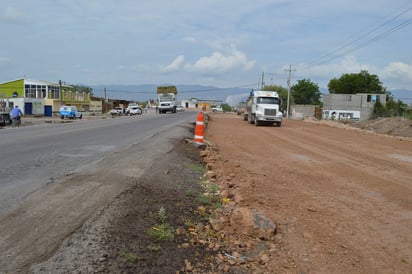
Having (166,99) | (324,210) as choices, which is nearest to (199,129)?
(324,210)

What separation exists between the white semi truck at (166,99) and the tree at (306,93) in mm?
63019

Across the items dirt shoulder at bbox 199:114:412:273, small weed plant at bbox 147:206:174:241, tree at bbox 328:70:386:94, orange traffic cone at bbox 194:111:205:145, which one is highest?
tree at bbox 328:70:386:94

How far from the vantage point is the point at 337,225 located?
5.60 m

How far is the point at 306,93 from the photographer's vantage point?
394ft

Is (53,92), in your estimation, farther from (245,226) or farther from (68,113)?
(245,226)

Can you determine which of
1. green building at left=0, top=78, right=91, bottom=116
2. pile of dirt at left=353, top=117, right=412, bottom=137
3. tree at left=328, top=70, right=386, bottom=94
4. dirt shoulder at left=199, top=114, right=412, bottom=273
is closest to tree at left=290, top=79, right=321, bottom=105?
tree at left=328, top=70, right=386, bottom=94

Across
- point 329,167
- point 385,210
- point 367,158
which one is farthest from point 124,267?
point 367,158

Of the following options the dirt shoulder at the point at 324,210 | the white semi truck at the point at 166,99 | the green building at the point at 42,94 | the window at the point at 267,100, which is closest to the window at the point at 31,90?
the green building at the point at 42,94

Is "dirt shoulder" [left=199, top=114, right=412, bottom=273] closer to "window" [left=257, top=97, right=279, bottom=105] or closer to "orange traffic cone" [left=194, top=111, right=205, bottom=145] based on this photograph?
"orange traffic cone" [left=194, top=111, right=205, bottom=145]

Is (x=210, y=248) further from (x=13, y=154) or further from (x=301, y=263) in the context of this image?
(x=13, y=154)

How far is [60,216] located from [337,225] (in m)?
3.69

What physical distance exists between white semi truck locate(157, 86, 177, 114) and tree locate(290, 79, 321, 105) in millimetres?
63019

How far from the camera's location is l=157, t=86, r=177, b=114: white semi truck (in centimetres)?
6506

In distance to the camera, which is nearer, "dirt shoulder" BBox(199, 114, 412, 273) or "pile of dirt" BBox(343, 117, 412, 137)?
"dirt shoulder" BBox(199, 114, 412, 273)
